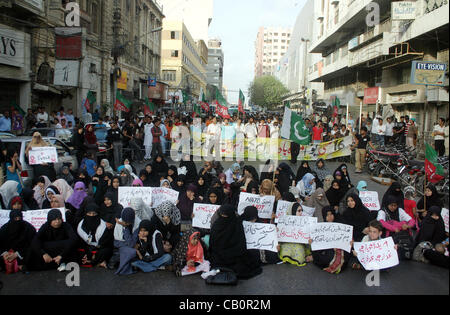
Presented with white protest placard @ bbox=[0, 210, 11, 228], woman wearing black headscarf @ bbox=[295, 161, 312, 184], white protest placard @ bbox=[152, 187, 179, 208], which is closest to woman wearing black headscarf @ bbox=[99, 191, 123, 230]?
white protest placard @ bbox=[152, 187, 179, 208]

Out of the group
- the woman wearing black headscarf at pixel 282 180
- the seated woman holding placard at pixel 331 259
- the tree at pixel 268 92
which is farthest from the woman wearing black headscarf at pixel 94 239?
the tree at pixel 268 92

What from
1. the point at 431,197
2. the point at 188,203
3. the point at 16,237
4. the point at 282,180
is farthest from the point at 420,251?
the point at 16,237

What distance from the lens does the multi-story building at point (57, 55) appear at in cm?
1788

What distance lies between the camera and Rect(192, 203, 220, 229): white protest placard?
21.8ft

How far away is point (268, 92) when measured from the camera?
253 ft

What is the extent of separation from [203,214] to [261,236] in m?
1.06

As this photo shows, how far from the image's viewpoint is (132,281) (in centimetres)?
548

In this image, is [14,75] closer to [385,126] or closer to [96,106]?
[96,106]

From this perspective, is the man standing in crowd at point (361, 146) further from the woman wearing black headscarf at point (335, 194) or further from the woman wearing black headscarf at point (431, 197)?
the woman wearing black headscarf at point (431, 197)

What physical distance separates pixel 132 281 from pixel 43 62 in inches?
682

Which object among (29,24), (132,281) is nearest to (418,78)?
(132,281)

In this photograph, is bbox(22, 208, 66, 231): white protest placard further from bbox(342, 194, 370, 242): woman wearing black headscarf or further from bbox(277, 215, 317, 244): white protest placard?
bbox(342, 194, 370, 242): woman wearing black headscarf

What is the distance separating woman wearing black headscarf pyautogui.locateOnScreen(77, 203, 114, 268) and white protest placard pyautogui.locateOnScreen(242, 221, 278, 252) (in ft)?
6.53

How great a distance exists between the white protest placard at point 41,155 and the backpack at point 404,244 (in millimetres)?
6887
